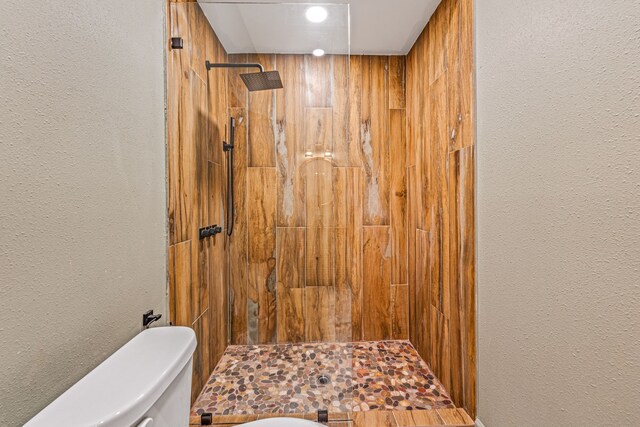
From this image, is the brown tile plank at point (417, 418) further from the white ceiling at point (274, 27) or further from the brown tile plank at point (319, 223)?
the white ceiling at point (274, 27)

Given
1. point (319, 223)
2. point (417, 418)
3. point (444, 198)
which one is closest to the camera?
point (417, 418)

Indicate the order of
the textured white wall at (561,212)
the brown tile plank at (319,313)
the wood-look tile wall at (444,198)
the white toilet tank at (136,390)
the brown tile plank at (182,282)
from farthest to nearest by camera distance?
the brown tile plank at (319,313) → the wood-look tile wall at (444,198) → the brown tile plank at (182,282) → the textured white wall at (561,212) → the white toilet tank at (136,390)

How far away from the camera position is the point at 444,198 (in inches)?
76.8

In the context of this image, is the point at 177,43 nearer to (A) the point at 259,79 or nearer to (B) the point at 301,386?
(A) the point at 259,79

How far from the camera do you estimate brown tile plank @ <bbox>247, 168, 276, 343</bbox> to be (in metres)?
1.79

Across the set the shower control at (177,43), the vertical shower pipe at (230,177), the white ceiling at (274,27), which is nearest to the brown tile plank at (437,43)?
the white ceiling at (274,27)

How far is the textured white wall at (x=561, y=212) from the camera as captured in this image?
0.76 m

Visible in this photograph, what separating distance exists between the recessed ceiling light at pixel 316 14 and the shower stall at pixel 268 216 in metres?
0.01

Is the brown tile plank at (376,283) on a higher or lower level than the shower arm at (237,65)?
lower

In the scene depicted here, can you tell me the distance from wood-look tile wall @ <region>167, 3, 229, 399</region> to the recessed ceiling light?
1.68 ft

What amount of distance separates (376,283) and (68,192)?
2.25 metres

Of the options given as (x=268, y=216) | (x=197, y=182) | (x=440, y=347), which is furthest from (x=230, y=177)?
(x=440, y=347)

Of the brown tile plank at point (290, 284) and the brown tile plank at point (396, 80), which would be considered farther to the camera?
the brown tile plank at point (396, 80)

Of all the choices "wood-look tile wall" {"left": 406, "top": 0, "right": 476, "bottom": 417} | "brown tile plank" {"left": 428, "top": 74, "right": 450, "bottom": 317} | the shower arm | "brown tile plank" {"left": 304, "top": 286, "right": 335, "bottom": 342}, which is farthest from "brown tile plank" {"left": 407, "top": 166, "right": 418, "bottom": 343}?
the shower arm
